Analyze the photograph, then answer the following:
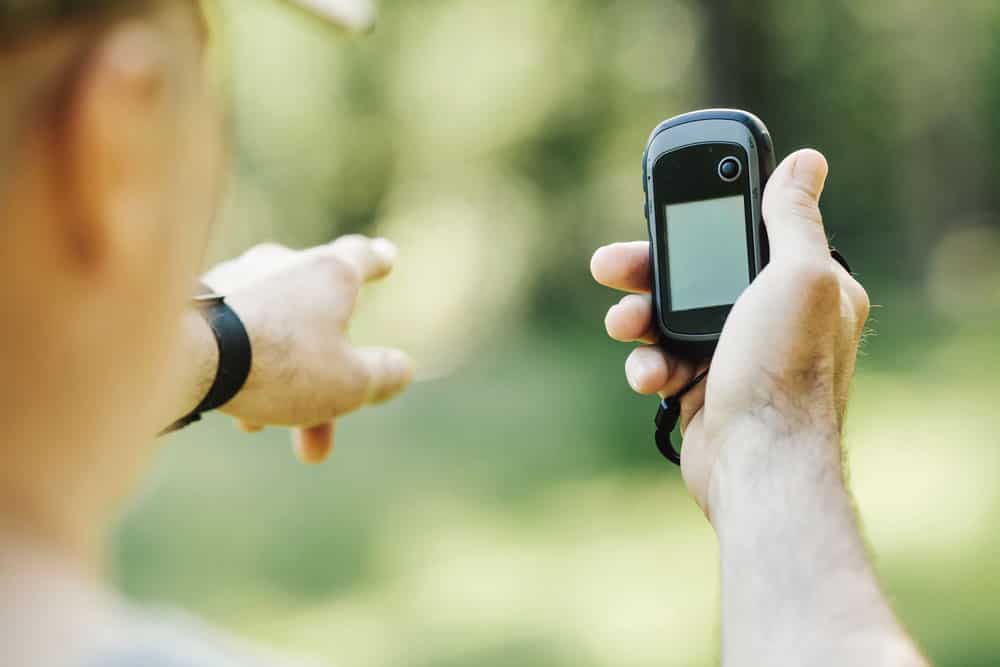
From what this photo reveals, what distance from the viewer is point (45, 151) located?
67cm

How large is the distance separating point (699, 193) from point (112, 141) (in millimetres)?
1465

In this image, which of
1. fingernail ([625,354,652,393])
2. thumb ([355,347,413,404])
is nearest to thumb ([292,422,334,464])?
thumb ([355,347,413,404])

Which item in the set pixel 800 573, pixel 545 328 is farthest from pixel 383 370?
pixel 545 328

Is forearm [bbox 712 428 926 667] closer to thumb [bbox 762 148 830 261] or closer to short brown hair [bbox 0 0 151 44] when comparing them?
thumb [bbox 762 148 830 261]

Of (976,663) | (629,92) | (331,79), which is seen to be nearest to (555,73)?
(629,92)

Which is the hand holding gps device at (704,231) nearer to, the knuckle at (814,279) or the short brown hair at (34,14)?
the knuckle at (814,279)

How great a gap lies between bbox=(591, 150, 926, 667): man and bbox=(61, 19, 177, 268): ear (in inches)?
35.9

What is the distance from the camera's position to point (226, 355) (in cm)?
188

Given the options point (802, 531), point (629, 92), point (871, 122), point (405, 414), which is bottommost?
point (802, 531)

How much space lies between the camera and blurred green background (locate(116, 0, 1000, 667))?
5.32 m

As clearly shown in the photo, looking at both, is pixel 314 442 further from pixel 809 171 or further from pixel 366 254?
pixel 809 171

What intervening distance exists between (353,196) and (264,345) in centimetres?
1745

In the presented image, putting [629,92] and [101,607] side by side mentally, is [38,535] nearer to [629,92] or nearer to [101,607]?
[101,607]

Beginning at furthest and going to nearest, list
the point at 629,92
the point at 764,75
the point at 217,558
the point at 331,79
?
1. the point at 331,79
2. the point at 629,92
3. the point at 764,75
4. the point at 217,558
